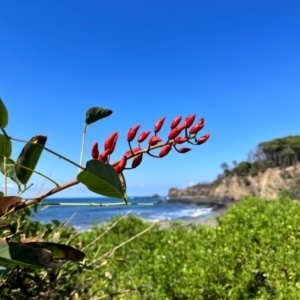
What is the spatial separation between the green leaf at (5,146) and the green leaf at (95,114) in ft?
0.60

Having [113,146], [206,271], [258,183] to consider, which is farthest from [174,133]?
[258,183]

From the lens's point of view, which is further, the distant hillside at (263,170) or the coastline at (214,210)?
the distant hillside at (263,170)

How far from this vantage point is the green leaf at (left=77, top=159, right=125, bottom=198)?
748 mm

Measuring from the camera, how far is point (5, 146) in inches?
35.8

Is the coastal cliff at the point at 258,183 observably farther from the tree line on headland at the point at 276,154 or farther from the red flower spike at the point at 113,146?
the red flower spike at the point at 113,146

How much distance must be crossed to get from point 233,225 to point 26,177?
8.64 feet

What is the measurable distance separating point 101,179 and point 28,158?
0.31 meters

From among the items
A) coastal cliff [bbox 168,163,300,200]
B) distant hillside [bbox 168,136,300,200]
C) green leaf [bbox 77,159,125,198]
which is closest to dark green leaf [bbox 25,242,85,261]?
green leaf [bbox 77,159,125,198]

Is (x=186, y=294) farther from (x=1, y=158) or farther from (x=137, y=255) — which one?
(x=137, y=255)

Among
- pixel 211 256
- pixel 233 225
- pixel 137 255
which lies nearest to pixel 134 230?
pixel 137 255

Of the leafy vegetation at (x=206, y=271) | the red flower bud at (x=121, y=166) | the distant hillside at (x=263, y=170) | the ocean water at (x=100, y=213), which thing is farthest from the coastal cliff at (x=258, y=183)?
the red flower bud at (x=121, y=166)

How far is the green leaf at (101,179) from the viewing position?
0.75 meters

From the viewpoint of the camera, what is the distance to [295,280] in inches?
80.0

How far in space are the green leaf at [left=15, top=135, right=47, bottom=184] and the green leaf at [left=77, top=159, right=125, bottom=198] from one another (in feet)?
0.85
